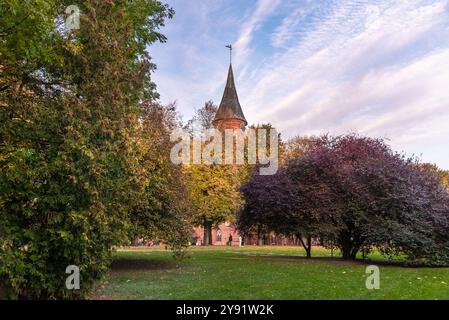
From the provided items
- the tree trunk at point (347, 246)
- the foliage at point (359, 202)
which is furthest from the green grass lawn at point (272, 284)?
the tree trunk at point (347, 246)

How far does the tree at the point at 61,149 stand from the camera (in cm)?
905

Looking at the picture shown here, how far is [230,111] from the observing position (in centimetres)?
6288

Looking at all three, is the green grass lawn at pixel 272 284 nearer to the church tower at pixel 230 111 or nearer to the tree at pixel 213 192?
the tree at pixel 213 192

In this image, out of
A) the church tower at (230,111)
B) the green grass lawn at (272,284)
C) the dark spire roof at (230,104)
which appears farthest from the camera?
the dark spire roof at (230,104)

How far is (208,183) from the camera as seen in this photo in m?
44.5

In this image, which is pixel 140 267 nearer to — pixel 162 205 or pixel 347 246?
pixel 162 205

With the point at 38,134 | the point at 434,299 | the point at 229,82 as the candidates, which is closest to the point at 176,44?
the point at 38,134

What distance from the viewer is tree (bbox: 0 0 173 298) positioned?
9.05 m

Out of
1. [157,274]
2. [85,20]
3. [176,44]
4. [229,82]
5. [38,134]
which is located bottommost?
[157,274]

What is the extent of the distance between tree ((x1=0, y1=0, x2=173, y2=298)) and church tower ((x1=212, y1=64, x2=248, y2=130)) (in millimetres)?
47962

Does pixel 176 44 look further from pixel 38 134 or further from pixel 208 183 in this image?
pixel 208 183

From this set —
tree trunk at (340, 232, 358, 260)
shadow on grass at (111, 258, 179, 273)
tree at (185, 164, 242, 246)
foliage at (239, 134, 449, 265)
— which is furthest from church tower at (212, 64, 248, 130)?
shadow on grass at (111, 258, 179, 273)

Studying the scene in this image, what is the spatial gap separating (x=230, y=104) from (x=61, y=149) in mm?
55358

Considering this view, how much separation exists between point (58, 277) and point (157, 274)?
611 cm
